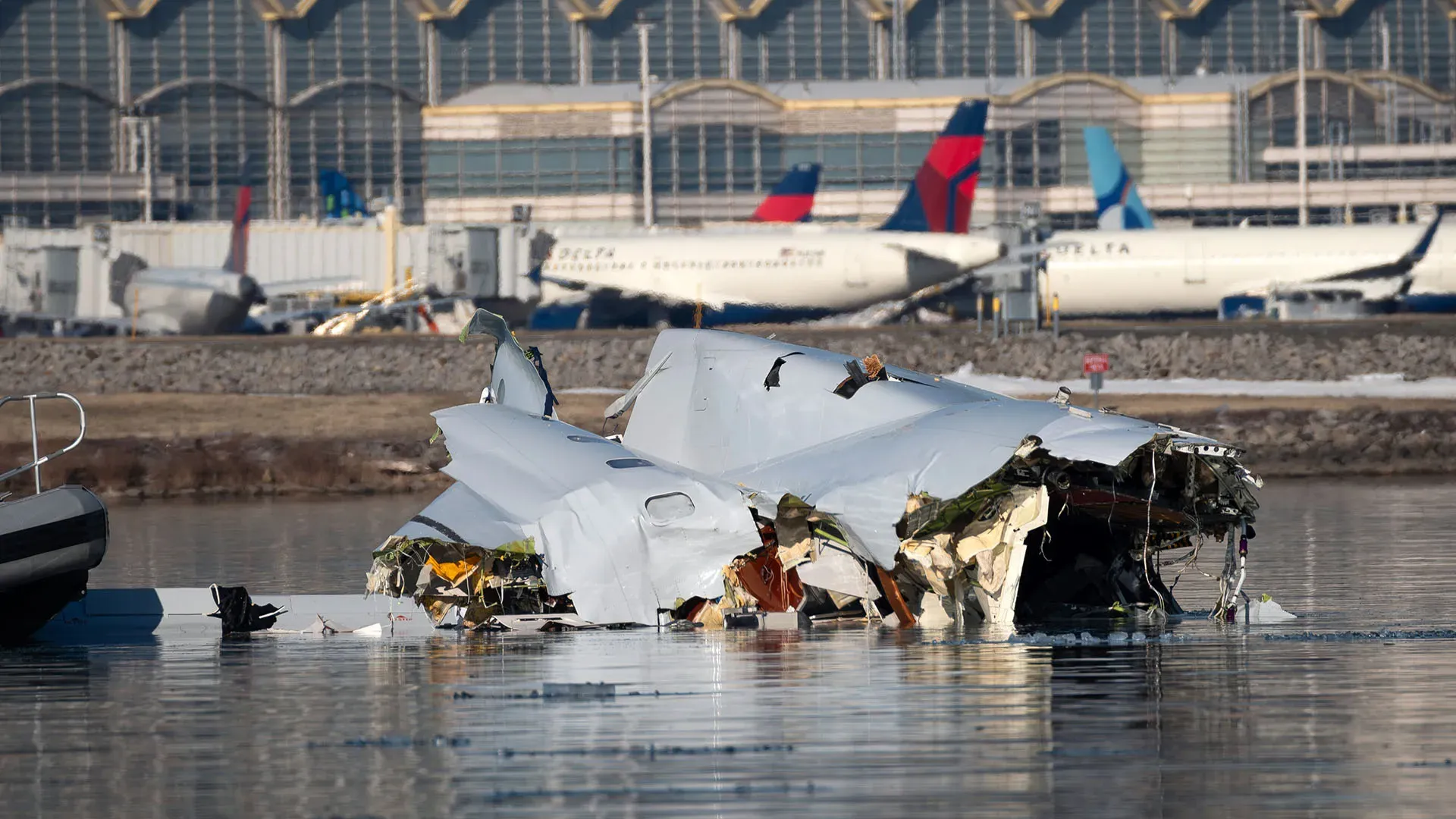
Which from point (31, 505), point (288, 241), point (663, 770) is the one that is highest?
point (288, 241)

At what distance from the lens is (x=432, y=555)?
23.6m

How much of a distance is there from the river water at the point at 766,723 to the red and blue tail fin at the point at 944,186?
66513mm

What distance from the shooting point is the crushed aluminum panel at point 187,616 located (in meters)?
24.0

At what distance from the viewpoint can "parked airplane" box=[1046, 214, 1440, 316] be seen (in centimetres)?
8619

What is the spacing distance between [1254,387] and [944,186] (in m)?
32.6

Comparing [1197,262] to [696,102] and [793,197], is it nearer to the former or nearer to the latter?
[793,197]

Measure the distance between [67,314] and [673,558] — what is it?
8218cm

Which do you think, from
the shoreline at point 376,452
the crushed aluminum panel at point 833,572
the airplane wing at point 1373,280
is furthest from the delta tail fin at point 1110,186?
the crushed aluminum panel at point 833,572

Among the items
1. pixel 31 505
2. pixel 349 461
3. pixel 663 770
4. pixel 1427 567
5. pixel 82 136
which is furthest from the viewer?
pixel 82 136

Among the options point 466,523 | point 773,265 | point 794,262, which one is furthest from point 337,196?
point 466,523

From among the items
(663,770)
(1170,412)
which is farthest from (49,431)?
(663,770)

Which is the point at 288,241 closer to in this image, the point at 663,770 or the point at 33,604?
Answer: the point at 33,604

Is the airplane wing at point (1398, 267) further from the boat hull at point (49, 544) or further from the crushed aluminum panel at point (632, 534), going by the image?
the boat hull at point (49, 544)

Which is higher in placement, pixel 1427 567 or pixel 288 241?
pixel 288 241
